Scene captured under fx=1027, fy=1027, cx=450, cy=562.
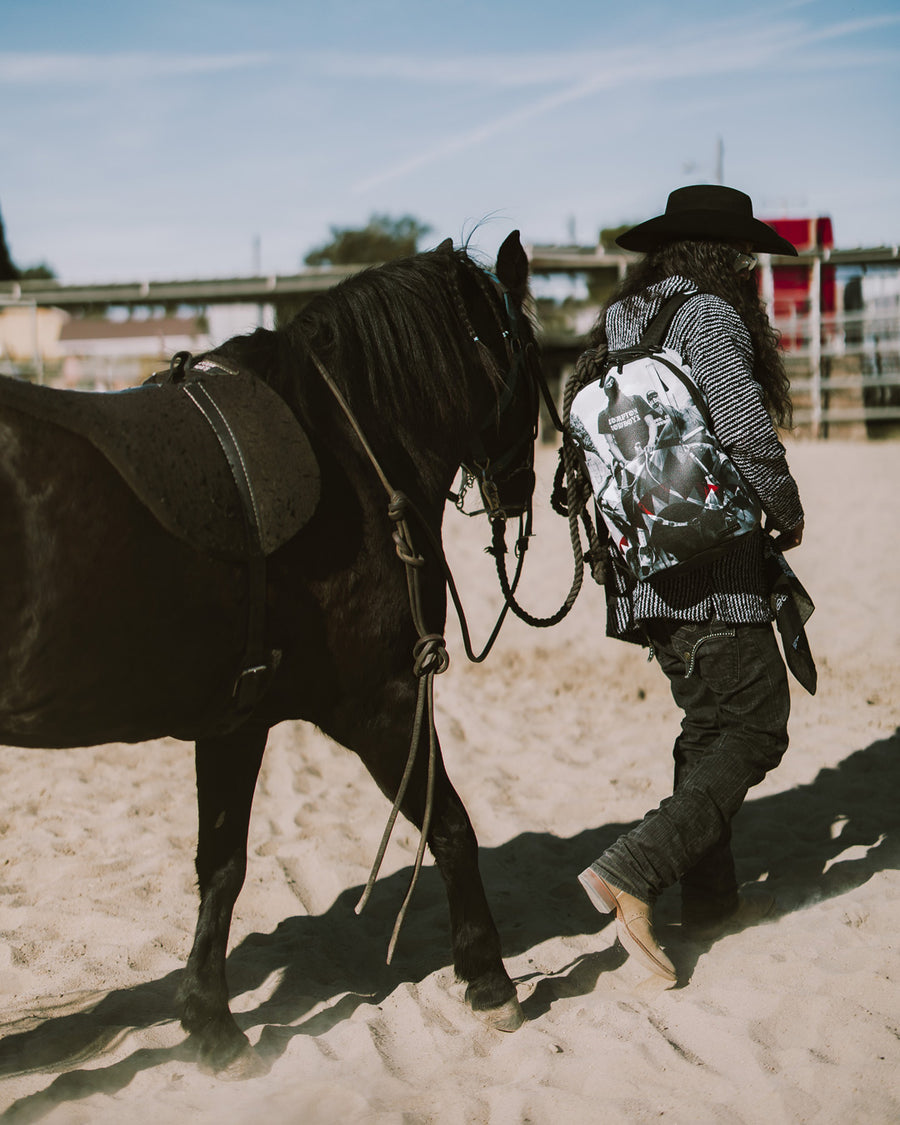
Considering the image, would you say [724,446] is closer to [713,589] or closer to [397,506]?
[713,589]

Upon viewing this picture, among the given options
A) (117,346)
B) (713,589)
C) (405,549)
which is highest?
(117,346)

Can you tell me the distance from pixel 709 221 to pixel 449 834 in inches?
68.1

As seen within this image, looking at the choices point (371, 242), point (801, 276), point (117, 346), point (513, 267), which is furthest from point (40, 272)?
point (513, 267)

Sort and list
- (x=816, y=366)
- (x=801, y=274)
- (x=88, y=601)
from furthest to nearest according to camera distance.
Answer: (x=801, y=274) → (x=816, y=366) → (x=88, y=601)

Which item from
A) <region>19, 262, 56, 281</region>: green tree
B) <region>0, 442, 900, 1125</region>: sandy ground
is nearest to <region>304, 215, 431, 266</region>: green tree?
<region>19, 262, 56, 281</region>: green tree

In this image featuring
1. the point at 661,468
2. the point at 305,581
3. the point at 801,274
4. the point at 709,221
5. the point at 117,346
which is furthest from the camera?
the point at 117,346

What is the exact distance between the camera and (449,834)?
2.63 meters

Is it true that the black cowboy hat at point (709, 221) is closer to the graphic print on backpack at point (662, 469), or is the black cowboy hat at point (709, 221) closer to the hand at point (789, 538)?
the graphic print on backpack at point (662, 469)

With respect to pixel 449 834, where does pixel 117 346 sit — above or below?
above

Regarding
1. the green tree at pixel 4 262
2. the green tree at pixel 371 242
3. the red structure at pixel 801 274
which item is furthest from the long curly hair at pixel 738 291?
the green tree at pixel 371 242

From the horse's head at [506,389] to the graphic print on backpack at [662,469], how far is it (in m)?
0.36

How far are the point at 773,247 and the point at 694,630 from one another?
43.3 inches

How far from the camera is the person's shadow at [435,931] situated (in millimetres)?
2557

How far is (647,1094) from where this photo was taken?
219 cm
